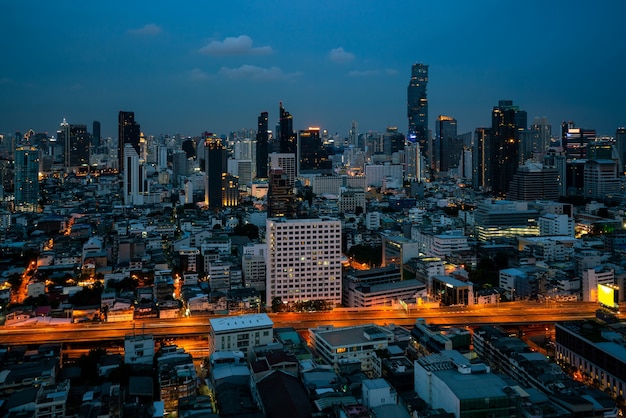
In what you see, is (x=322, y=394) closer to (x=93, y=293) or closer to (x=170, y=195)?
(x=93, y=293)

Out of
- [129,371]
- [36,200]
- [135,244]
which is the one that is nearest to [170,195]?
[36,200]

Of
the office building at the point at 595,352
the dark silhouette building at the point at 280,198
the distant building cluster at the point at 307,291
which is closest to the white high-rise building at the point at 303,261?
the distant building cluster at the point at 307,291

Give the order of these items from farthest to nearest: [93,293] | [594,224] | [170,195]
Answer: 1. [170,195]
2. [594,224]
3. [93,293]

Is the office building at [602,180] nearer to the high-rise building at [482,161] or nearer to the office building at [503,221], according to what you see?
the high-rise building at [482,161]

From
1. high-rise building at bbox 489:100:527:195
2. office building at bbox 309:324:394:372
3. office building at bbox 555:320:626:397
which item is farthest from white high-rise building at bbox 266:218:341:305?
high-rise building at bbox 489:100:527:195

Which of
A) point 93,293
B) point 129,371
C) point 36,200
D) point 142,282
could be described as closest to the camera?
point 129,371

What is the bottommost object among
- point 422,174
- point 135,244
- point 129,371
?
point 129,371
